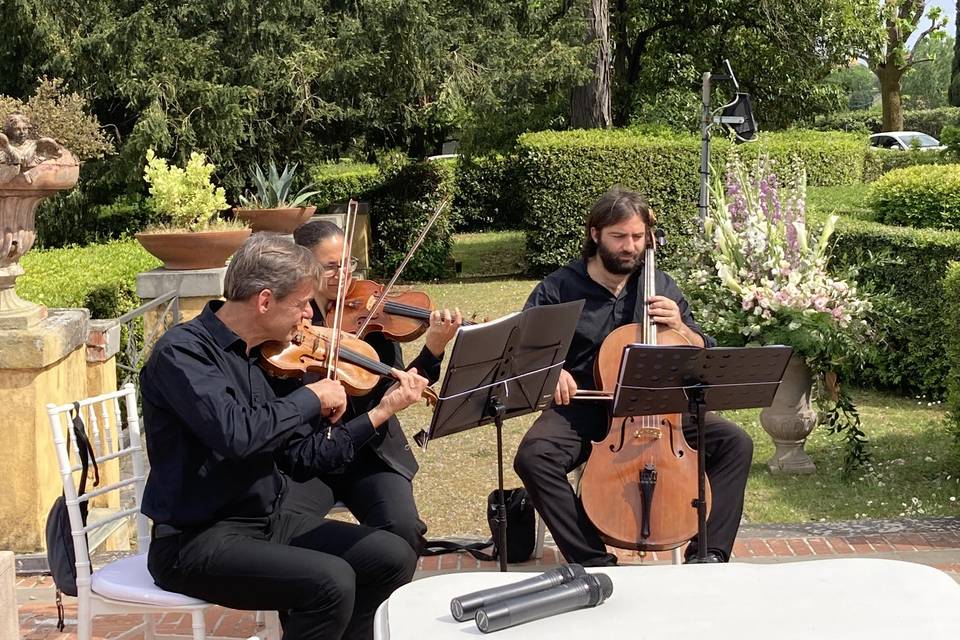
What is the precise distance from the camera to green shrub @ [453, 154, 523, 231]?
736 inches

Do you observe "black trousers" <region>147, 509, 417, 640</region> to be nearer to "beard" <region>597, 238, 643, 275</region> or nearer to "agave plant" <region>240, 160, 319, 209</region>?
"beard" <region>597, 238, 643, 275</region>

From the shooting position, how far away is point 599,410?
465cm

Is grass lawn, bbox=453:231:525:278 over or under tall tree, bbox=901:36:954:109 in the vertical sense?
under

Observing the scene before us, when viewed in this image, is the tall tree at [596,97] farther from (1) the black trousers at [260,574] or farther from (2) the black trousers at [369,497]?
(1) the black trousers at [260,574]

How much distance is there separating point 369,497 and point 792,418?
297 centimetres

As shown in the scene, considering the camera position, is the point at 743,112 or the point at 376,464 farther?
the point at 743,112

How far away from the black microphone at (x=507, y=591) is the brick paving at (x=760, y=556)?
67.6 inches

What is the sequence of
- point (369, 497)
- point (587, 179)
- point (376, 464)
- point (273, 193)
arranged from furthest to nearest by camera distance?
point (587, 179) < point (273, 193) < point (376, 464) < point (369, 497)

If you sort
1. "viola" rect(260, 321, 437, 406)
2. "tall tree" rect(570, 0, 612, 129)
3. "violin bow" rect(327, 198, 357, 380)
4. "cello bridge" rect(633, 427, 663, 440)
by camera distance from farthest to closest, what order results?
1. "tall tree" rect(570, 0, 612, 129)
2. "cello bridge" rect(633, 427, 663, 440)
3. "violin bow" rect(327, 198, 357, 380)
4. "viola" rect(260, 321, 437, 406)

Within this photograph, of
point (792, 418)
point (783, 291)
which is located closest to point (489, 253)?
point (792, 418)

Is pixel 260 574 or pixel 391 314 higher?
pixel 391 314

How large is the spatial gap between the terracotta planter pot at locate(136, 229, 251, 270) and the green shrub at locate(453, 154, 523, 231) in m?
11.6

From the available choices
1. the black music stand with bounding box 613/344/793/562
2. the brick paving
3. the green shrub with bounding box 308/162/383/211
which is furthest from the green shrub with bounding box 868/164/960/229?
the green shrub with bounding box 308/162/383/211

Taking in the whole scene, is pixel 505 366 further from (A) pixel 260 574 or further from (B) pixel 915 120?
(B) pixel 915 120
